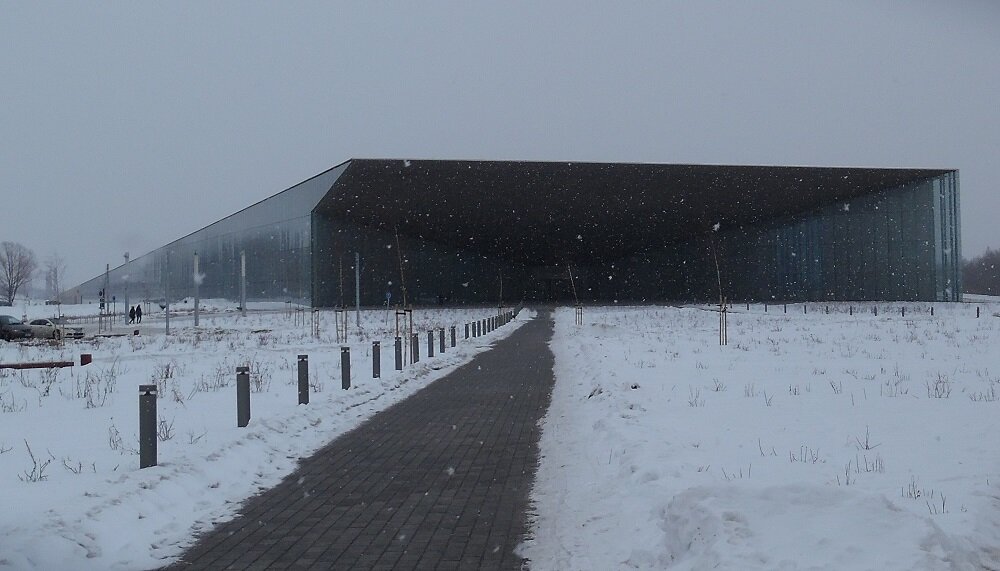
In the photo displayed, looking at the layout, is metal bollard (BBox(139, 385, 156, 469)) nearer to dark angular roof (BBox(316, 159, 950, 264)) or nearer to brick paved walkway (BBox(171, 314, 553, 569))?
brick paved walkway (BBox(171, 314, 553, 569))

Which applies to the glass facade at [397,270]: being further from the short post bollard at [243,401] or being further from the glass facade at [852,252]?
the short post bollard at [243,401]

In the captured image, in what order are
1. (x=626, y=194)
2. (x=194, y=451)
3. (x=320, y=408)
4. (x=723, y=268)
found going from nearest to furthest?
1. (x=194, y=451)
2. (x=320, y=408)
3. (x=626, y=194)
4. (x=723, y=268)

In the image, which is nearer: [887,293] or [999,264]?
[887,293]

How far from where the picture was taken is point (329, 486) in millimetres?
7840

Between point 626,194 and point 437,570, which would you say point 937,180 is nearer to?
point 626,194

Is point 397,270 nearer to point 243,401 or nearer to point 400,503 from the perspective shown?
point 243,401

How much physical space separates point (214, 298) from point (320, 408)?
7294cm

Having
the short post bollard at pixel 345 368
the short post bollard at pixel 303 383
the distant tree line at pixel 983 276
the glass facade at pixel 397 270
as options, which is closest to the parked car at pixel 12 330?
the glass facade at pixel 397 270

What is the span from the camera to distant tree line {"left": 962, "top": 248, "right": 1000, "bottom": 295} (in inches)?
5113

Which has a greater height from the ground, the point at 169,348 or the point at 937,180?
the point at 937,180

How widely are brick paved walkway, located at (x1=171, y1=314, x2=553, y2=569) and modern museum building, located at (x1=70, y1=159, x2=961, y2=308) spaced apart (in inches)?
1898

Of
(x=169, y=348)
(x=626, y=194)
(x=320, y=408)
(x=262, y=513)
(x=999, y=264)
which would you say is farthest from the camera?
(x=999, y=264)

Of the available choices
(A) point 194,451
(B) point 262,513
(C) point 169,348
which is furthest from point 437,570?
(C) point 169,348

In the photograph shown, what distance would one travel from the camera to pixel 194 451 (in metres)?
8.78
